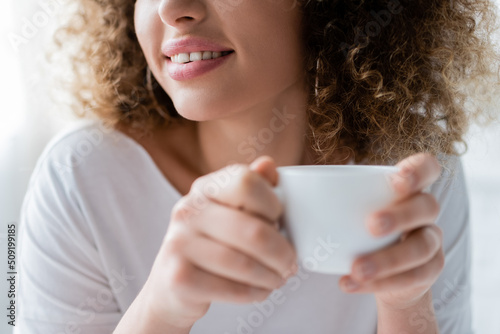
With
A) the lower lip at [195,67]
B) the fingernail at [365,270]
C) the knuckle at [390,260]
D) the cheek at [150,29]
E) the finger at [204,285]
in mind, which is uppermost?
the cheek at [150,29]

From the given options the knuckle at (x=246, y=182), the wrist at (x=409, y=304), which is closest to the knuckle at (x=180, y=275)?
the knuckle at (x=246, y=182)

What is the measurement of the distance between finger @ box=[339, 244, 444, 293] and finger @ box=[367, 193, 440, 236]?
0.21 ft

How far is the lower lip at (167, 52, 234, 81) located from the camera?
3.26ft

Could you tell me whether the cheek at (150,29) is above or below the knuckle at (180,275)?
Answer: above

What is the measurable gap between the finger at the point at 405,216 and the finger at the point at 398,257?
2 cm

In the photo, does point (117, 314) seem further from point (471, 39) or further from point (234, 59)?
point (471, 39)

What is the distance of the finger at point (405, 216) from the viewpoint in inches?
21.7

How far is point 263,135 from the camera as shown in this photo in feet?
4.09

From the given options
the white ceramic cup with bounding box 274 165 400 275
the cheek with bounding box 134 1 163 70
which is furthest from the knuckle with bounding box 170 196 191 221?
the cheek with bounding box 134 1 163 70

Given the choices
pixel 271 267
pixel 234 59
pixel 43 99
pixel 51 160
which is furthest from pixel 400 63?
pixel 43 99

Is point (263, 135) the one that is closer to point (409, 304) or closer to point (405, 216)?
point (409, 304)

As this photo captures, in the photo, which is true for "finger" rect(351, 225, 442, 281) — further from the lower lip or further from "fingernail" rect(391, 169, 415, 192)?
the lower lip

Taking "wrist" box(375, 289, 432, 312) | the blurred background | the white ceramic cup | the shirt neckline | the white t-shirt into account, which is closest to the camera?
the white ceramic cup

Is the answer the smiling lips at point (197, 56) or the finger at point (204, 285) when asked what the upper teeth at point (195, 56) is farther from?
the finger at point (204, 285)
